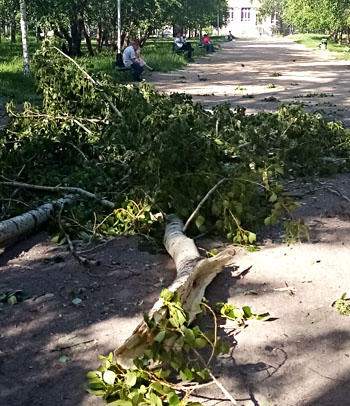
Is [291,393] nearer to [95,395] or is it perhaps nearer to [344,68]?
[95,395]

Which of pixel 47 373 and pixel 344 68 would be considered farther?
pixel 344 68

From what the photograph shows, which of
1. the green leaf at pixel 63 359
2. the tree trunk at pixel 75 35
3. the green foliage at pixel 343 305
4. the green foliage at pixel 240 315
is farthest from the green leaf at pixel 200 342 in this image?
the tree trunk at pixel 75 35

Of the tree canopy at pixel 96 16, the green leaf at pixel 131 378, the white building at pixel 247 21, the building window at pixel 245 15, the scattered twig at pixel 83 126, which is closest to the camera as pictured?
the green leaf at pixel 131 378

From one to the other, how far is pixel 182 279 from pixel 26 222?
1928 mm

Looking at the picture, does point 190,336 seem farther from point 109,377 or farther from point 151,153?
point 151,153

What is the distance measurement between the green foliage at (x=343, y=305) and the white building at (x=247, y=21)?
397 feet

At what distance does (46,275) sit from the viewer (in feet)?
14.4

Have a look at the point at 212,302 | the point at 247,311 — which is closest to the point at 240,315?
the point at 247,311

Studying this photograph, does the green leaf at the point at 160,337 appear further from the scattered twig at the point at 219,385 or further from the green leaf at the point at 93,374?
the green leaf at the point at 93,374

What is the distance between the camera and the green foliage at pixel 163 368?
2820 mm

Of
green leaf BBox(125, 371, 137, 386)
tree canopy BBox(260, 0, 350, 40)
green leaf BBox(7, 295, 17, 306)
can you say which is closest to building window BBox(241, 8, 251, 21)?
tree canopy BBox(260, 0, 350, 40)

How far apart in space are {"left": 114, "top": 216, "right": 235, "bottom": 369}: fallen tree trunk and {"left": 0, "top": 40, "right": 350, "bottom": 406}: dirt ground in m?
0.14

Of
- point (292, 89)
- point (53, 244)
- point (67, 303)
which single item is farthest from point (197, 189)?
point (292, 89)

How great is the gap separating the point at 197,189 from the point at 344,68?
2171 cm
